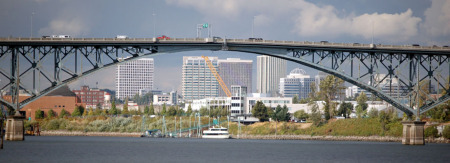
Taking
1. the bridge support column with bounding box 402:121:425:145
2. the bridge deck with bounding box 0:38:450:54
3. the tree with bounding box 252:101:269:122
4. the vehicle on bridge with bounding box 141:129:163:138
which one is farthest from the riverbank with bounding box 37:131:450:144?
the bridge deck with bounding box 0:38:450:54

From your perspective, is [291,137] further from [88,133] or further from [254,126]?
[88,133]

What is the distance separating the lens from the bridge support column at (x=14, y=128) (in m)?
106

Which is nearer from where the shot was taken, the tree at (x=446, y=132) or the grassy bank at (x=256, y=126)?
the tree at (x=446, y=132)

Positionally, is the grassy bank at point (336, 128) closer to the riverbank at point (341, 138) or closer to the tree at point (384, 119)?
the tree at point (384, 119)

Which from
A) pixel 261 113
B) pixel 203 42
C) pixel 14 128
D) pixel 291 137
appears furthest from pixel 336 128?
pixel 14 128

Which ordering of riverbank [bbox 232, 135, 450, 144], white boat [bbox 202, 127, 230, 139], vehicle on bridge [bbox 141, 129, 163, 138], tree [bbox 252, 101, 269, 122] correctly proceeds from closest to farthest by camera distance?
riverbank [bbox 232, 135, 450, 144]
white boat [bbox 202, 127, 230, 139]
vehicle on bridge [bbox 141, 129, 163, 138]
tree [bbox 252, 101, 269, 122]

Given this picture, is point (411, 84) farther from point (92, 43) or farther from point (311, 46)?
point (92, 43)

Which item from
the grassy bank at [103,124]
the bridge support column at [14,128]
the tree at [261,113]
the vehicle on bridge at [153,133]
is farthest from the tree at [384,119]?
the bridge support column at [14,128]

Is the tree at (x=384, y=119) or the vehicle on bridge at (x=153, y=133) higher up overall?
the tree at (x=384, y=119)

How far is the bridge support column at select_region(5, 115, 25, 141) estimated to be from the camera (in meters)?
106

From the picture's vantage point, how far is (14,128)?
109 metres

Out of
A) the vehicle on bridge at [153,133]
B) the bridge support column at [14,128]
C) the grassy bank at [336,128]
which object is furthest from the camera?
the vehicle on bridge at [153,133]

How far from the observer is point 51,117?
196 metres

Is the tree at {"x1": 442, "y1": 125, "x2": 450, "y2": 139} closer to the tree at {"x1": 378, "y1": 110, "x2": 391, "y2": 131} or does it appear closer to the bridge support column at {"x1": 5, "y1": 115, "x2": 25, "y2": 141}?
the tree at {"x1": 378, "y1": 110, "x2": 391, "y2": 131}
